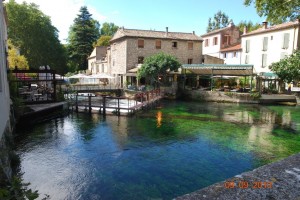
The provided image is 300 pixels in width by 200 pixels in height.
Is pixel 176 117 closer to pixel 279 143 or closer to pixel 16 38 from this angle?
pixel 279 143

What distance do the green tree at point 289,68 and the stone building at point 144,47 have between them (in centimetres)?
1395

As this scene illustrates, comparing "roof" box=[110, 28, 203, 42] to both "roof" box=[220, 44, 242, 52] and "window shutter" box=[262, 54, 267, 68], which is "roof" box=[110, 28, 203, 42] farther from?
"window shutter" box=[262, 54, 267, 68]

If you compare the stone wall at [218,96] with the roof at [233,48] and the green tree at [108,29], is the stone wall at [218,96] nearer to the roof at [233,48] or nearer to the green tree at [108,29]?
the roof at [233,48]

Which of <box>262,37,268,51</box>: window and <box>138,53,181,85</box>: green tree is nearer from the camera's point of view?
<box>138,53,181,85</box>: green tree

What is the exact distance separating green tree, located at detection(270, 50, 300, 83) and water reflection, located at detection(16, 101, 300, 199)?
28.4ft

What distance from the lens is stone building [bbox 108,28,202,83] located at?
36875mm

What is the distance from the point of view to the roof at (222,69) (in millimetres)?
30711

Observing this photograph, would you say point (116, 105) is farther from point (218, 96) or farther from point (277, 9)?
point (277, 9)

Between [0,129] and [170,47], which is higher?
[170,47]

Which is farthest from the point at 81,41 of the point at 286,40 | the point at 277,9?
the point at 277,9

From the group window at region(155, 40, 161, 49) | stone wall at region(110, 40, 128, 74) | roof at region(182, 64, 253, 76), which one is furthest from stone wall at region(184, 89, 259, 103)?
stone wall at region(110, 40, 128, 74)

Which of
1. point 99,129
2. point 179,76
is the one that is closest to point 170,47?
point 179,76

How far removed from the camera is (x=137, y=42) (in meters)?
36.9

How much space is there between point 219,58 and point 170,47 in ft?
32.1
